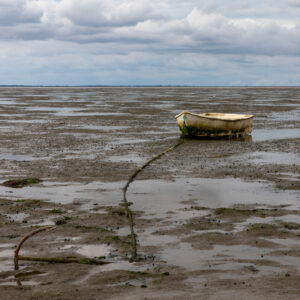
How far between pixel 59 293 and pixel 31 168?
1017 centimetres

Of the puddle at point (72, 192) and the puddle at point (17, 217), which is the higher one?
the puddle at point (72, 192)

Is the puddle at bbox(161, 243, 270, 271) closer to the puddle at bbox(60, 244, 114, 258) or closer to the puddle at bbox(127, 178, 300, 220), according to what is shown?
the puddle at bbox(60, 244, 114, 258)

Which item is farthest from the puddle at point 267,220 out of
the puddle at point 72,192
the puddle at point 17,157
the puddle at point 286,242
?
the puddle at point 17,157

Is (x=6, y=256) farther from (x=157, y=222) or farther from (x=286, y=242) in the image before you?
(x=286, y=242)

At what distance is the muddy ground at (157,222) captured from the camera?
21.5 feet

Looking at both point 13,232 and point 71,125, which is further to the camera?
point 71,125

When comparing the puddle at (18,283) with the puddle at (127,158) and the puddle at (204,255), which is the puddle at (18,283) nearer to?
the puddle at (204,255)

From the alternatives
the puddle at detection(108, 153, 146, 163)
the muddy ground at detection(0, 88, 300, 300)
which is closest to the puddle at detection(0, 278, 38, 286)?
the muddy ground at detection(0, 88, 300, 300)

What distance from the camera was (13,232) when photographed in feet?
29.5

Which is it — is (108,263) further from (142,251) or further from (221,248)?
(221,248)

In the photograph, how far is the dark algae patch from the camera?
43.4ft

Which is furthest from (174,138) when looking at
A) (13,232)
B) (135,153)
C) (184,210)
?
(13,232)

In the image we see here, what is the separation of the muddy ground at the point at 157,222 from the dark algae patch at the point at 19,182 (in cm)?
21

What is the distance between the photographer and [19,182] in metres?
13.5
